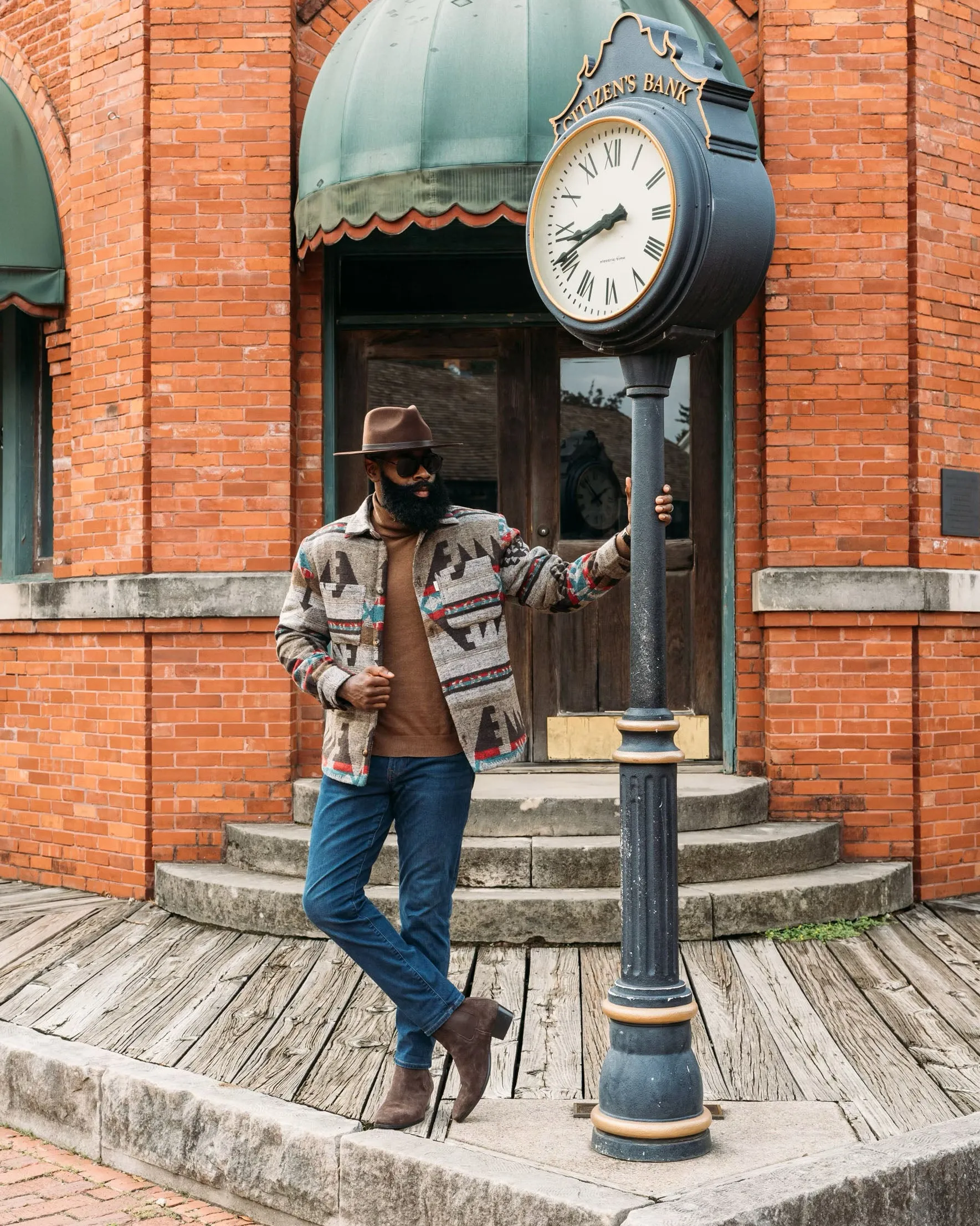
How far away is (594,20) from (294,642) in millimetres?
3741

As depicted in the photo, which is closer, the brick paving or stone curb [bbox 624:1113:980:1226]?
stone curb [bbox 624:1113:980:1226]

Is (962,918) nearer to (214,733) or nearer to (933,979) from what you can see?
(933,979)

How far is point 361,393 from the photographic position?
7789 millimetres

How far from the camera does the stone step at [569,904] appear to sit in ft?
19.4

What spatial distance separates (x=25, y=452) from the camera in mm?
8367

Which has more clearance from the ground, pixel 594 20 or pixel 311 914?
pixel 594 20

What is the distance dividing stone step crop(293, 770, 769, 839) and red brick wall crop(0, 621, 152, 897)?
894 millimetres

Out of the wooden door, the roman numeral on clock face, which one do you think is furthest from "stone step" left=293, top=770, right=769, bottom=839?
the roman numeral on clock face

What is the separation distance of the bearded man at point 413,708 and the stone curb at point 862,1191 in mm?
899

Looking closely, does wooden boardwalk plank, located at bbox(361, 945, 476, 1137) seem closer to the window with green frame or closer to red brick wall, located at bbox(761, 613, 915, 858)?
red brick wall, located at bbox(761, 613, 915, 858)

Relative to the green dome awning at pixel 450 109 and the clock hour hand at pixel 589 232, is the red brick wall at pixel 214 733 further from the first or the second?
the clock hour hand at pixel 589 232

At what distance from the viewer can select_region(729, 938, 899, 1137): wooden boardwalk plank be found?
14.3ft

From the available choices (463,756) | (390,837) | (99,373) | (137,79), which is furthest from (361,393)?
(463,756)

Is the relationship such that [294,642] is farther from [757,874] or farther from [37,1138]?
[757,874]
